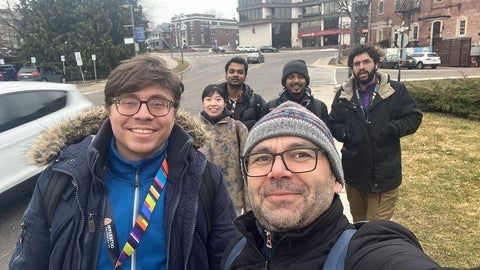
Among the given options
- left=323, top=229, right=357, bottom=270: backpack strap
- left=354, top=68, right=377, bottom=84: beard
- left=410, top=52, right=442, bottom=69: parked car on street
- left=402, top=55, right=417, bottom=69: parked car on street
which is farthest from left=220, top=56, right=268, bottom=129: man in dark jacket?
left=402, top=55, right=417, bottom=69: parked car on street

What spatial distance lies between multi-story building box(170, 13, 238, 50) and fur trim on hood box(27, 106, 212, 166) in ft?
333

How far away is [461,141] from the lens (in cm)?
850

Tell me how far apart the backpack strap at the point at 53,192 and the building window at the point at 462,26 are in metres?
45.5

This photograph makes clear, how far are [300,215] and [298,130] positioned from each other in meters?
0.35

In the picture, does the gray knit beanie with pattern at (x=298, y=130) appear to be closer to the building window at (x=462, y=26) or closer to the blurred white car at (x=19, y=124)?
the blurred white car at (x=19, y=124)

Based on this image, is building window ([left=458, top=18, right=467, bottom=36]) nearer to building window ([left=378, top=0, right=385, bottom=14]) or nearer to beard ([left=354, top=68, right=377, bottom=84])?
building window ([left=378, top=0, right=385, bottom=14])

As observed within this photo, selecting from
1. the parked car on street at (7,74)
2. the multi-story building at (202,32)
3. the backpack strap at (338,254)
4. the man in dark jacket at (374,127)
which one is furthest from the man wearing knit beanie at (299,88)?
the multi-story building at (202,32)

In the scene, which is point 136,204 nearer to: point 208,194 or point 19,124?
point 208,194

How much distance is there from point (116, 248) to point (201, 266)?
0.43 m

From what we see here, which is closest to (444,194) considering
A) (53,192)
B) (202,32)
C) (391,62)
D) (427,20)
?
(53,192)

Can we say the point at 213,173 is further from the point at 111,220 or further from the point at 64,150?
the point at 64,150

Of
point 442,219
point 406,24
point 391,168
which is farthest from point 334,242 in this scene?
point 406,24

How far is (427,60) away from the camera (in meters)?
32.1

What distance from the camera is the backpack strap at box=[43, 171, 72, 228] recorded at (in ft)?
5.47
